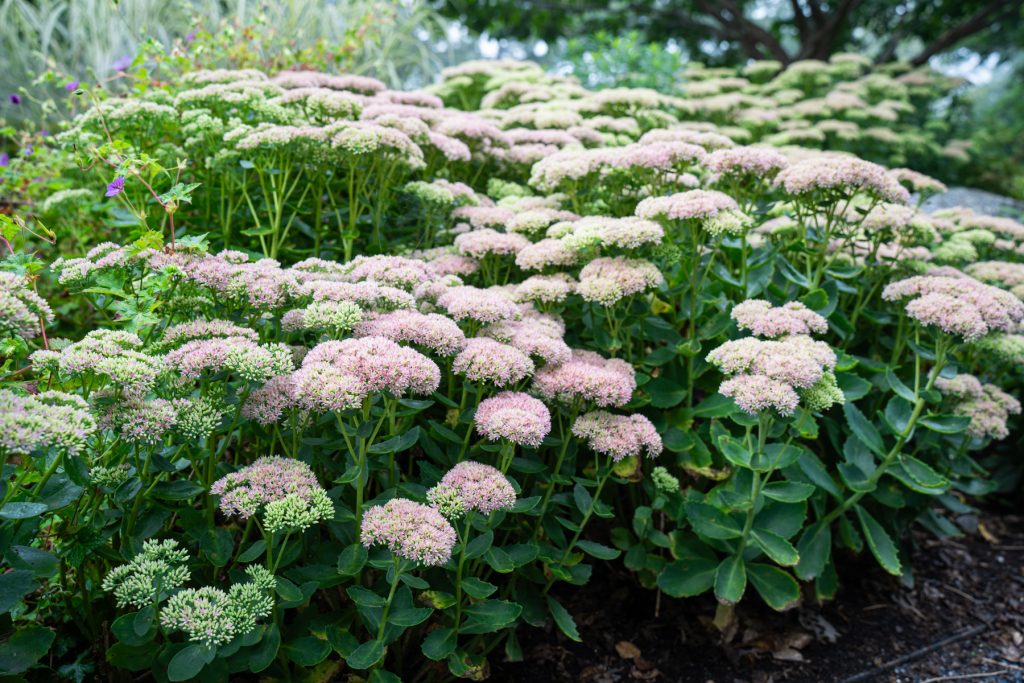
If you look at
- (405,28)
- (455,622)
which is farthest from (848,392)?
(405,28)

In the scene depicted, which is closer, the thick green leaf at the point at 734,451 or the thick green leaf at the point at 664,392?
the thick green leaf at the point at 734,451

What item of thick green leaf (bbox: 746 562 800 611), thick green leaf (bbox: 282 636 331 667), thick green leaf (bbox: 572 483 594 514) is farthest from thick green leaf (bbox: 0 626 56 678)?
thick green leaf (bbox: 746 562 800 611)

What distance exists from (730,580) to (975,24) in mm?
9557

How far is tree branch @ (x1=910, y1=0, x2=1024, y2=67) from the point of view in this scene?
858cm

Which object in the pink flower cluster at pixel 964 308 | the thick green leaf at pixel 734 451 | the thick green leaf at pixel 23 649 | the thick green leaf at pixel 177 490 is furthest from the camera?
the pink flower cluster at pixel 964 308

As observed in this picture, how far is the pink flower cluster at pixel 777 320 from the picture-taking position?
85.0 inches

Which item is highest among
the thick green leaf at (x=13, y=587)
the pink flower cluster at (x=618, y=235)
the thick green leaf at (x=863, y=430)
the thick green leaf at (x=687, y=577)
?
the pink flower cluster at (x=618, y=235)

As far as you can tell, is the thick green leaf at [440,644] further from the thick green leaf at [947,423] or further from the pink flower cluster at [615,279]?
the thick green leaf at [947,423]

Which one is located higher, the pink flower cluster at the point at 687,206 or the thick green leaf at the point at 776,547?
the pink flower cluster at the point at 687,206

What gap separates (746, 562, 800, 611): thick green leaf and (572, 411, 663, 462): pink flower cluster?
1.99 ft

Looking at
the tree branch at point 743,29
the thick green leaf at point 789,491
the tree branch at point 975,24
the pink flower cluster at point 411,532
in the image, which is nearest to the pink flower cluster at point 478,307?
the pink flower cluster at point 411,532

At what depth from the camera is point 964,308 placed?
2213mm

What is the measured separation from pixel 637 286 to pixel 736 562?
3.11 feet

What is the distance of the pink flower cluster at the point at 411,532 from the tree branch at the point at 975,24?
1019cm
